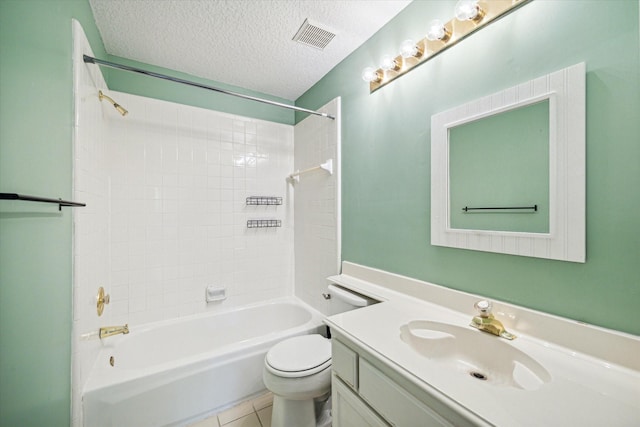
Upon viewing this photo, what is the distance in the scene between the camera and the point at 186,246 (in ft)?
6.92

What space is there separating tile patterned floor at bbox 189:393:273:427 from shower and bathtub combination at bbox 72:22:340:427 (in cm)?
6

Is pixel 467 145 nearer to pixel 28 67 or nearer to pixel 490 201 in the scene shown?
pixel 490 201

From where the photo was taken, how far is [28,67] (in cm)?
74

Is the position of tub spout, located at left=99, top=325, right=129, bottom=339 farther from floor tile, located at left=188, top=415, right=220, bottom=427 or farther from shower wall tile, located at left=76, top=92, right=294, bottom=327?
floor tile, located at left=188, top=415, right=220, bottom=427

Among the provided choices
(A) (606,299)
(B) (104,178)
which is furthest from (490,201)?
(B) (104,178)

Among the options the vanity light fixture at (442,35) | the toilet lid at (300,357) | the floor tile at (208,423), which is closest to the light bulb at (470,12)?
the vanity light fixture at (442,35)

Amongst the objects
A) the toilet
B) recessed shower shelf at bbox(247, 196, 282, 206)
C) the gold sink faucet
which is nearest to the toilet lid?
the toilet

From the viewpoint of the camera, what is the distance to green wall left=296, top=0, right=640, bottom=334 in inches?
28.5

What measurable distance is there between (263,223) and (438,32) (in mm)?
1911

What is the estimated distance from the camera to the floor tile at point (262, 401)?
166 cm

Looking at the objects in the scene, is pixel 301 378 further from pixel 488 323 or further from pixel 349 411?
pixel 488 323

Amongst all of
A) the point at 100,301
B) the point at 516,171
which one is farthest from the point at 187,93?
the point at 516,171

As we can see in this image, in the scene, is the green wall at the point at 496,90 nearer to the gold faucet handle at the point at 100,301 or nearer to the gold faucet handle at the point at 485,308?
the gold faucet handle at the point at 485,308

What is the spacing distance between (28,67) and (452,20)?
5.26 ft
